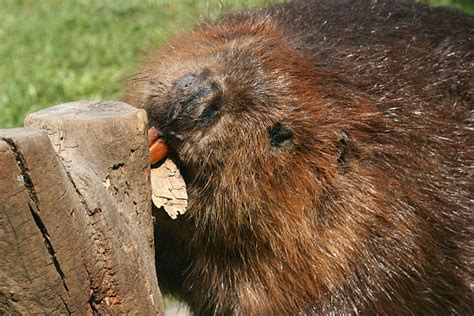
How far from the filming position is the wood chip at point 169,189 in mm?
3371

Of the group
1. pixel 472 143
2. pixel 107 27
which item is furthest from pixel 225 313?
pixel 107 27

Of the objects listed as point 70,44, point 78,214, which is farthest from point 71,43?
point 78,214

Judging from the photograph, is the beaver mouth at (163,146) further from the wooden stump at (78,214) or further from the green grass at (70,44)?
the green grass at (70,44)

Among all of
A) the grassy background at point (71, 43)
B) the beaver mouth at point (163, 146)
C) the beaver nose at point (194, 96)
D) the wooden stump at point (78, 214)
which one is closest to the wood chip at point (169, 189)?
the beaver mouth at point (163, 146)

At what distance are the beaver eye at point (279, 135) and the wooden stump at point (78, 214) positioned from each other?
31.3 inches

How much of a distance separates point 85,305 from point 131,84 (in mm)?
1688

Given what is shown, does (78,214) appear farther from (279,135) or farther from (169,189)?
(279,135)

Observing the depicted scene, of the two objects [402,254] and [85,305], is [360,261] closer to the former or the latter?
[402,254]

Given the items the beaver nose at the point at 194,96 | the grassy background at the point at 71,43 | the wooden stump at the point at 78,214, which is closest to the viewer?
the wooden stump at the point at 78,214

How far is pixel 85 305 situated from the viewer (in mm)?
2607

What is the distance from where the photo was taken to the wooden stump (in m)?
2.32

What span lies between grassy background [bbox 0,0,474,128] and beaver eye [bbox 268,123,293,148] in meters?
2.96

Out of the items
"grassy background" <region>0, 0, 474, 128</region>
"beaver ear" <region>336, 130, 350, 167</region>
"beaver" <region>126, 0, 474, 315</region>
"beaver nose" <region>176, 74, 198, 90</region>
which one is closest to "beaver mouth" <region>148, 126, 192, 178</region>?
"beaver" <region>126, 0, 474, 315</region>

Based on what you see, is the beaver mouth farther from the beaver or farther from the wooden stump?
Answer: the wooden stump
